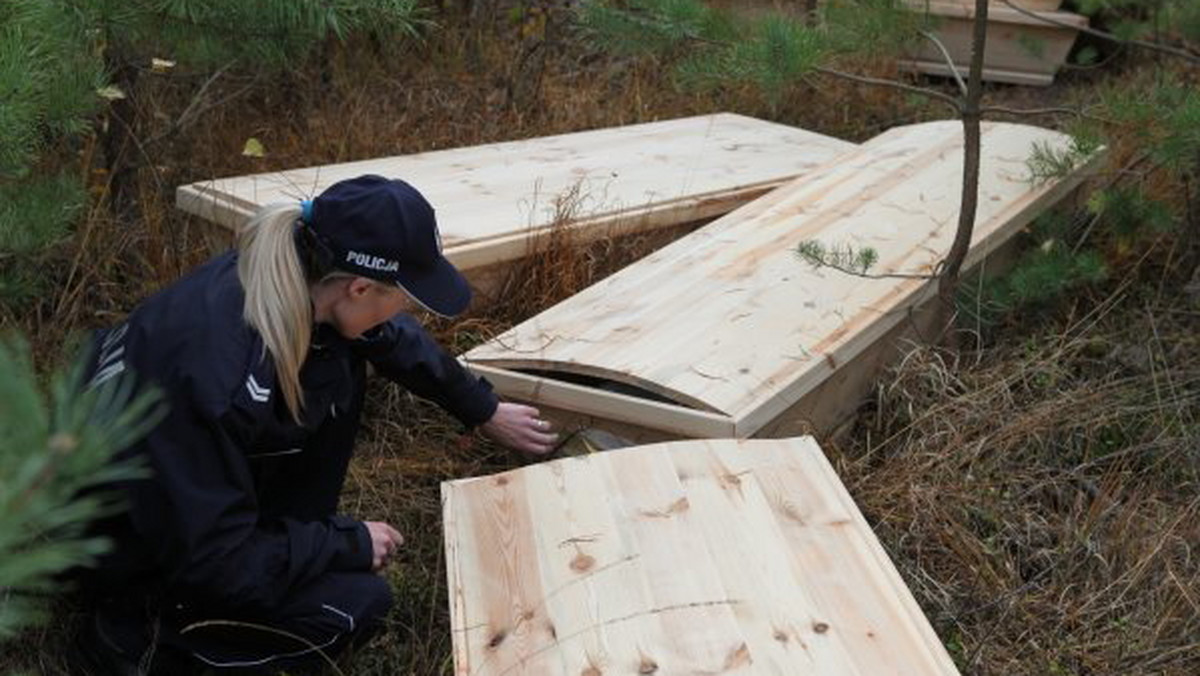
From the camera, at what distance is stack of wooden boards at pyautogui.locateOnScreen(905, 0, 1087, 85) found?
241 inches

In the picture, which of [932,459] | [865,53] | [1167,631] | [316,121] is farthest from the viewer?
[316,121]

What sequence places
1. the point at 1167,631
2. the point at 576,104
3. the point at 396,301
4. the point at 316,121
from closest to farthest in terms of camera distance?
the point at 396,301, the point at 1167,631, the point at 316,121, the point at 576,104

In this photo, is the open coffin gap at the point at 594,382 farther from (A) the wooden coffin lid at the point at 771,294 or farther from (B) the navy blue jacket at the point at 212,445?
(B) the navy blue jacket at the point at 212,445

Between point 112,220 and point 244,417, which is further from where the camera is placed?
point 112,220

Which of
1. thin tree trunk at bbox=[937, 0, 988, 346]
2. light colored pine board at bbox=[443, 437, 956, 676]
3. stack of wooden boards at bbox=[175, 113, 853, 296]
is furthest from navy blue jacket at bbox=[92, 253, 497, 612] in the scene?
thin tree trunk at bbox=[937, 0, 988, 346]

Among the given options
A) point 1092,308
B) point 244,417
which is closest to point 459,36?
point 1092,308

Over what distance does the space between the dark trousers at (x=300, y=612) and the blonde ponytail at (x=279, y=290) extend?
0.96ft

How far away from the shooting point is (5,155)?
100 inches

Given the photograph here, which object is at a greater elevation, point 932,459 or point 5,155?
point 5,155

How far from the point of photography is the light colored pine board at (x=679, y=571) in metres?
2.13

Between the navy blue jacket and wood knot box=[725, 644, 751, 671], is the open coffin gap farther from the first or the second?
wood knot box=[725, 644, 751, 671]

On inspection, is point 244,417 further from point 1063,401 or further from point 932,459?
point 1063,401

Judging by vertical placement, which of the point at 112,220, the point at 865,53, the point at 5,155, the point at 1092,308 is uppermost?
the point at 5,155

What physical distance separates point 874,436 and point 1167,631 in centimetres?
88
